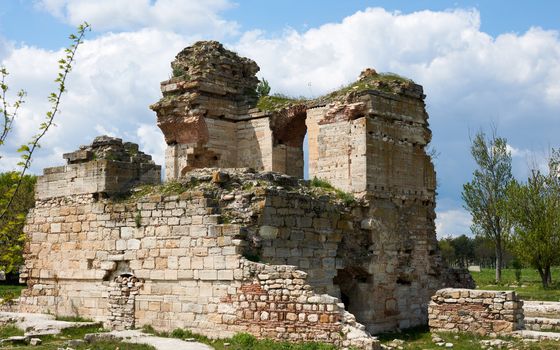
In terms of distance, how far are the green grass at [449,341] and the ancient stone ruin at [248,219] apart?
736mm

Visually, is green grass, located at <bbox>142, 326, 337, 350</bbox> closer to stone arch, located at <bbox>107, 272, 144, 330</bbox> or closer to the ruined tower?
stone arch, located at <bbox>107, 272, 144, 330</bbox>

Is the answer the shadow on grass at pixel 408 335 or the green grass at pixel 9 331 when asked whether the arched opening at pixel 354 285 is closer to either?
the shadow on grass at pixel 408 335

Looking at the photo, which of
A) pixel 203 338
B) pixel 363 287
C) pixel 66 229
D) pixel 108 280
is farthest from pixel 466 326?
pixel 66 229

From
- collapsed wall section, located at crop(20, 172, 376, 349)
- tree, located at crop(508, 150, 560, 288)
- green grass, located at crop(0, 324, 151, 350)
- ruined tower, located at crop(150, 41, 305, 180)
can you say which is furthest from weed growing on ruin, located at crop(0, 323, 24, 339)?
tree, located at crop(508, 150, 560, 288)

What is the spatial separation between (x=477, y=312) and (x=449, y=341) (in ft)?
3.25

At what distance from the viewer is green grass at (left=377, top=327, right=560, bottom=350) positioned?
13.9 meters

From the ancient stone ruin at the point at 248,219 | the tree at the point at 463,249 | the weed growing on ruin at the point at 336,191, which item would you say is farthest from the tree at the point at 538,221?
the tree at the point at 463,249

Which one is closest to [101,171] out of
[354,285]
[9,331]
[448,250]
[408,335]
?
[9,331]

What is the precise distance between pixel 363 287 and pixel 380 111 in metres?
4.33

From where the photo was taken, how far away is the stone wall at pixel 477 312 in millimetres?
15227

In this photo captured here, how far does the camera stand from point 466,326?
15578mm

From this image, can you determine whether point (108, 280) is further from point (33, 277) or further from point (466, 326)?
point (466, 326)

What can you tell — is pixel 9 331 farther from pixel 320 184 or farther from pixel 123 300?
pixel 320 184

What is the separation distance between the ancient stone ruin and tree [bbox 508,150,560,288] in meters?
14.2
